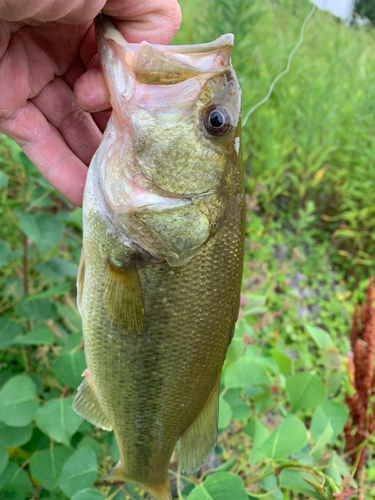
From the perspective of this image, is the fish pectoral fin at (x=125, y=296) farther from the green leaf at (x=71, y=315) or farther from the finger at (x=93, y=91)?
the green leaf at (x=71, y=315)

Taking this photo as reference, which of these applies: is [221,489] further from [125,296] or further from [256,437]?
[125,296]

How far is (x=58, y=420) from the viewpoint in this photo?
46.1 inches

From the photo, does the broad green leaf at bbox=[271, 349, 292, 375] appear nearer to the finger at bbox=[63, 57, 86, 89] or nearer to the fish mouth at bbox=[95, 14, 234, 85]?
the fish mouth at bbox=[95, 14, 234, 85]

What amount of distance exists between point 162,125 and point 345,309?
10.1ft

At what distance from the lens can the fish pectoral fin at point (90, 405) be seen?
1.16 meters

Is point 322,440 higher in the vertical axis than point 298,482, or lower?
higher

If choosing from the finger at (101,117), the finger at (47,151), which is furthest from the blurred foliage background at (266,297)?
the finger at (101,117)

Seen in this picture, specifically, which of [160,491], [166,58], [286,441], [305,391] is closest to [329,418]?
[305,391]

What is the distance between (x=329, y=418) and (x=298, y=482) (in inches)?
12.0

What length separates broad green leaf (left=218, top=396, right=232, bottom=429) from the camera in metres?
1.31

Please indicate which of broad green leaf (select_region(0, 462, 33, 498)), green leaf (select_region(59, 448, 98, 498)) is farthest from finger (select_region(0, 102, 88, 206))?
broad green leaf (select_region(0, 462, 33, 498))

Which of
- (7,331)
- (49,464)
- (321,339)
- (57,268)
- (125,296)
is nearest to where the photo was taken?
(125,296)

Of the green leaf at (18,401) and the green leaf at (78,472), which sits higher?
the green leaf at (18,401)

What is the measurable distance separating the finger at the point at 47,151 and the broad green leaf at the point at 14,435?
802 millimetres
